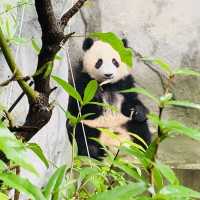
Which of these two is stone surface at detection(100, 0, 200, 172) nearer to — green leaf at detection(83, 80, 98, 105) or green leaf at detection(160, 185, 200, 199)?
green leaf at detection(83, 80, 98, 105)

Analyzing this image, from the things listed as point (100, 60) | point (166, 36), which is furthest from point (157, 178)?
point (166, 36)

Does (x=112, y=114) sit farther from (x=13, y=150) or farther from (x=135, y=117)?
(x=13, y=150)

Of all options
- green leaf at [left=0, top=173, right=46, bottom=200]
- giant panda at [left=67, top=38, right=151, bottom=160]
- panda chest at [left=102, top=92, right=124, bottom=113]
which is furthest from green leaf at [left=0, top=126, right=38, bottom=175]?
panda chest at [left=102, top=92, right=124, bottom=113]

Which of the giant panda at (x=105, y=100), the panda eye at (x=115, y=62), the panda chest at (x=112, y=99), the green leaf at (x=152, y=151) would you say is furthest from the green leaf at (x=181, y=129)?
the panda chest at (x=112, y=99)

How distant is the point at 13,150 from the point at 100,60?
2.56 metres

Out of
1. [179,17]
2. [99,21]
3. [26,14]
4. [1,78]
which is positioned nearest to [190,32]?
[179,17]

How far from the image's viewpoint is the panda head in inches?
114

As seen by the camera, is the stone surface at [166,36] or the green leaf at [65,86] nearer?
the green leaf at [65,86]

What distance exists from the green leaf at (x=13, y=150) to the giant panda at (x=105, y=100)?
2397 mm

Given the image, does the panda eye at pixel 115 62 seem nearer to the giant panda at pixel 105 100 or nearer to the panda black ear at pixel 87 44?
the giant panda at pixel 105 100

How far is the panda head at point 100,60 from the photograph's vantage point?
290 centimetres

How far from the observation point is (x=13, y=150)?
365mm

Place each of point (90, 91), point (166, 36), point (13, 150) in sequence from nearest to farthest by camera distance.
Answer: point (13, 150) → point (90, 91) → point (166, 36)

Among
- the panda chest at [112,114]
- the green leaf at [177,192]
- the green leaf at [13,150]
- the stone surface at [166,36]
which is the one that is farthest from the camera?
the stone surface at [166,36]
